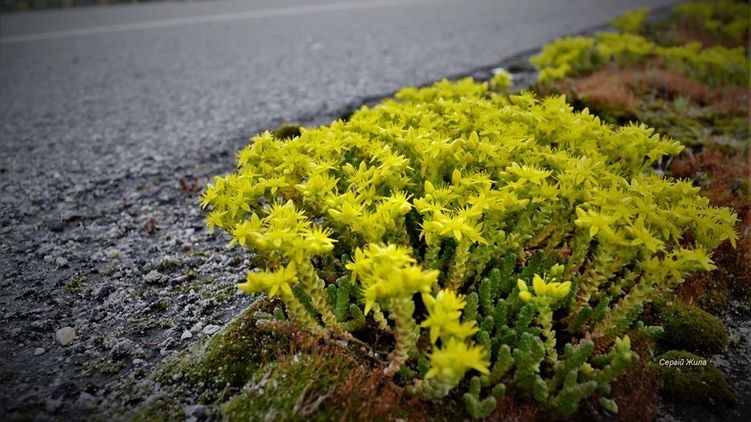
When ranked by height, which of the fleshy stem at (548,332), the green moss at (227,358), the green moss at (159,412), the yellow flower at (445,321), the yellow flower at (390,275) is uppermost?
the yellow flower at (390,275)

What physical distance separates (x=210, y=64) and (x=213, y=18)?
13.2 feet

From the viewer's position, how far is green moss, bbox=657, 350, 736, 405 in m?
2.23

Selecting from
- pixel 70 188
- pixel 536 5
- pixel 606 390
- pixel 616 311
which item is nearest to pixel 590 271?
pixel 616 311

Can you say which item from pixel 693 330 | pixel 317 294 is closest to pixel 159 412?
pixel 317 294

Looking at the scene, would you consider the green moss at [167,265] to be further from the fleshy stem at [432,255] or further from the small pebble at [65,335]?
the fleshy stem at [432,255]

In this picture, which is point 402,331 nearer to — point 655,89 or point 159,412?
point 159,412

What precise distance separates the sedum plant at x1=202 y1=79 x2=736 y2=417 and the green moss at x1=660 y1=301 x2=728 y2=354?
0.87ft

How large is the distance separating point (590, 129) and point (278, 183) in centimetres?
175

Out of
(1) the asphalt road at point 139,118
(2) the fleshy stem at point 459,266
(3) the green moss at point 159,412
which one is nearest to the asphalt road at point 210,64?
(1) the asphalt road at point 139,118

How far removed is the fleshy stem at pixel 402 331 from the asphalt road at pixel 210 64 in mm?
2927

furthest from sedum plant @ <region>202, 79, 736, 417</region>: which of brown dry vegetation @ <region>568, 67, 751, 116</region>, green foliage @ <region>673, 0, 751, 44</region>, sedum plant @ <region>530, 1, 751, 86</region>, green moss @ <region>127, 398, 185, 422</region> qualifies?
green foliage @ <region>673, 0, 751, 44</region>

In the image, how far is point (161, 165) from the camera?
418cm

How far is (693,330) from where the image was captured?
2516 mm

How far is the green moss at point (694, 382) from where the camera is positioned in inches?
87.8
